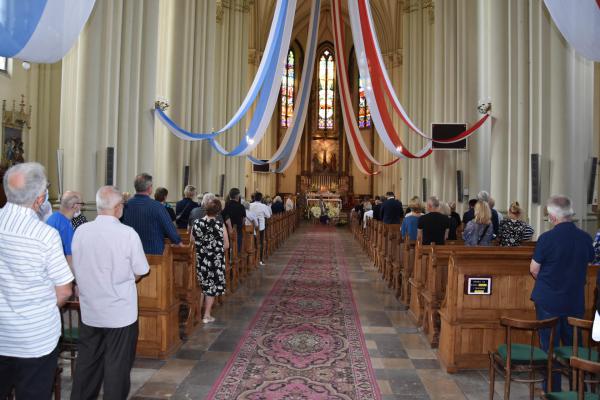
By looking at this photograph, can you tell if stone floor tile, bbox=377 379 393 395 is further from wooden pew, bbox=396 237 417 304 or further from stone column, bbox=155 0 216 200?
stone column, bbox=155 0 216 200

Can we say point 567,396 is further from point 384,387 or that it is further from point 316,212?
point 316,212

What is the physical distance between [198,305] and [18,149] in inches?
342

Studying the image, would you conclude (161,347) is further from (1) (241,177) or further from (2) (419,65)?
(2) (419,65)

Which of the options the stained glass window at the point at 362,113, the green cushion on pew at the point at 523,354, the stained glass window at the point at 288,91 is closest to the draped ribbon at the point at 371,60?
the green cushion on pew at the point at 523,354

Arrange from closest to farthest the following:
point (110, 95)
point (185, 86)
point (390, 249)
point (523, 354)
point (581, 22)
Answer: point (523, 354) < point (581, 22) < point (110, 95) < point (390, 249) < point (185, 86)

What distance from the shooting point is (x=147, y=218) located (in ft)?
17.8

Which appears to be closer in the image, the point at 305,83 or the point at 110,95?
the point at 110,95

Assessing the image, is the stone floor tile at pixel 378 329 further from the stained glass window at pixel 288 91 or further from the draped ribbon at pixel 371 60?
the stained glass window at pixel 288 91

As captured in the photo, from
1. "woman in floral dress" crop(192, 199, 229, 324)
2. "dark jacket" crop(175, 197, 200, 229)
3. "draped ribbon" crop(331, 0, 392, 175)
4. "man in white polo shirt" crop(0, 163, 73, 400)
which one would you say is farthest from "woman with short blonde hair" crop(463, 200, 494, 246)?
"draped ribbon" crop(331, 0, 392, 175)

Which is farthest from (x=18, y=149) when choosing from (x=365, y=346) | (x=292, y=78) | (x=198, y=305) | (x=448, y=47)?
(x=292, y=78)

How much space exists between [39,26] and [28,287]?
7.87 feet

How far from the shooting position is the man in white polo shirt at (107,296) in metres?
3.35

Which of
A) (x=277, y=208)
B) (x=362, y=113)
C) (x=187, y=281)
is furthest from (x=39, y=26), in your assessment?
(x=362, y=113)

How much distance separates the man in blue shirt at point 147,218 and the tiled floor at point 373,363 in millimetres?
1207
